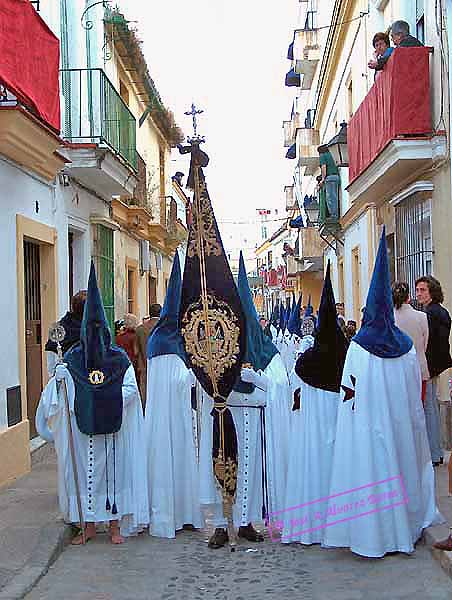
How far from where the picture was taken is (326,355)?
6.72 m

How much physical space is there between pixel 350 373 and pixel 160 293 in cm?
2025

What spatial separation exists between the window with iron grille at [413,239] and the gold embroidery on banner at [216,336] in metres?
5.44

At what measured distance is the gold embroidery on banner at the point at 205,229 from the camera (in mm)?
6734

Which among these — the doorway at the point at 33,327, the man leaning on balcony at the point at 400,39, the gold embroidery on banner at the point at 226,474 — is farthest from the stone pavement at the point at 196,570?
the man leaning on balcony at the point at 400,39

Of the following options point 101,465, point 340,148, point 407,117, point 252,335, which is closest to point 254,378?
point 252,335

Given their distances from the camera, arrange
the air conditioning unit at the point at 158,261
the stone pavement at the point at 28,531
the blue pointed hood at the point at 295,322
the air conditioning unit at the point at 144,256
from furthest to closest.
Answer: the air conditioning unit at the point at 158,261, the air conditioning unit at the point at 144,256, the blue pointed hood at the point at 295,322, the stone pavement at the point at 28,531

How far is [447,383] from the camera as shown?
34.6ft

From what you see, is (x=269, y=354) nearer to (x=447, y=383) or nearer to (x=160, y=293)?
(x=447, y=383)

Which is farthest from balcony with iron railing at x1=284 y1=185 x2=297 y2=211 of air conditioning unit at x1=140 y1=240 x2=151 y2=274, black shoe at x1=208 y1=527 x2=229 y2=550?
black shoe at x1=208 y1=527 x2=229 y2=550

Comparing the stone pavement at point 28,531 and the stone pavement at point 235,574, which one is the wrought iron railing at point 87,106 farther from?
the stone pavement at point 235,574

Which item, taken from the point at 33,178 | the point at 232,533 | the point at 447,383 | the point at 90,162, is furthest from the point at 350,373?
the point at 90,162

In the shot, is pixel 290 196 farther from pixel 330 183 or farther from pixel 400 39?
pixel 400 39

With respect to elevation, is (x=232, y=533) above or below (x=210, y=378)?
→ below

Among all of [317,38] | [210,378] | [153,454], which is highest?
[317,38]
